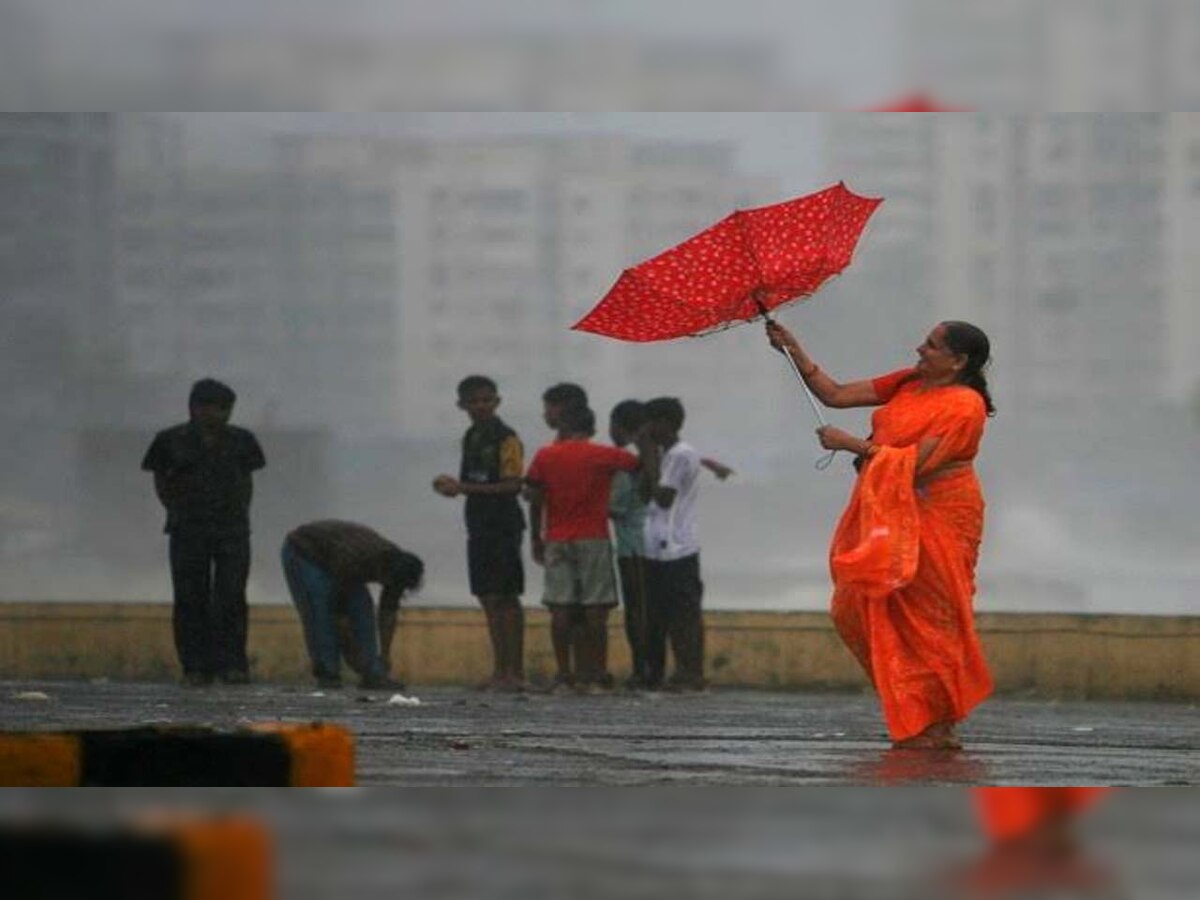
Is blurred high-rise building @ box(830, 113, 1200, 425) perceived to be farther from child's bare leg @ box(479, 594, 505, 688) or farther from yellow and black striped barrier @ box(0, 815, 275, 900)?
yellow and black striped barrier @ box(0, 815, 275, 900)

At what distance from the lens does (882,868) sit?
8.35 m

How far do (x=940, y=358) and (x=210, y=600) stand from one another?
2932 millimetres

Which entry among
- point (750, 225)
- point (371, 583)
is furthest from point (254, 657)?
point (750, 225)

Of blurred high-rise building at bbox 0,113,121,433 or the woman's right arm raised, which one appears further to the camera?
blurred high-rise building at bbox 0,113,121,433

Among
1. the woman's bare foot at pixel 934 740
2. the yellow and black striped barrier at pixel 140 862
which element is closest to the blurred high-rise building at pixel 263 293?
the woman's bare foot at pixel 934 740

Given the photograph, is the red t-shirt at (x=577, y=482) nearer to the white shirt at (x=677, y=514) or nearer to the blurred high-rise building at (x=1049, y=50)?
the white shirt at (x=677, y=514)

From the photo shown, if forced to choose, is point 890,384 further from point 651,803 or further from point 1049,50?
point 651,803

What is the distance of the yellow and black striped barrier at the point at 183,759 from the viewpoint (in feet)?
28.7

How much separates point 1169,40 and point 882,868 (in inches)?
112

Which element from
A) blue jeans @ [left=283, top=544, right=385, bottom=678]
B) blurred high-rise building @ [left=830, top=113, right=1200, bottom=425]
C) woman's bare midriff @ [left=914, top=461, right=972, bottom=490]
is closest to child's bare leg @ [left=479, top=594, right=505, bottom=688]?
blue jeans @ [left=283, top=544, right=385, bottom=678]

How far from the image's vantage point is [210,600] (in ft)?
39.0

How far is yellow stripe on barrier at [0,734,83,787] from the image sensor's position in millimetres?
8727

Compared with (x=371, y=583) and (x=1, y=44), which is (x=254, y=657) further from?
(x=1, y=44)

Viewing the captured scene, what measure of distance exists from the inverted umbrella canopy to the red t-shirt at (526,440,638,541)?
162cm
